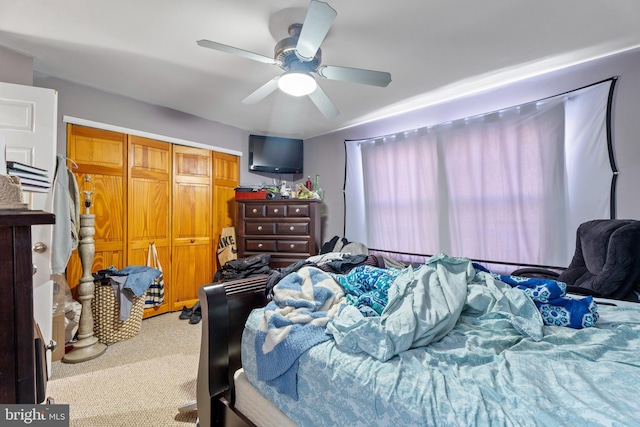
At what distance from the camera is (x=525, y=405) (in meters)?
0.71

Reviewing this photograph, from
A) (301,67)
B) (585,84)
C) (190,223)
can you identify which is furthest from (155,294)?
(585,84)

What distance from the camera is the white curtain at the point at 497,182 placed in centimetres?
214

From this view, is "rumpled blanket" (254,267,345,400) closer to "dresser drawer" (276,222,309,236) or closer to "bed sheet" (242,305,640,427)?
"bed sheet" (242,305,640,427)

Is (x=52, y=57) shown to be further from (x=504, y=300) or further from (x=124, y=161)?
(x=504, y=300)

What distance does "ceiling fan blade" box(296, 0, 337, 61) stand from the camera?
1289 mm

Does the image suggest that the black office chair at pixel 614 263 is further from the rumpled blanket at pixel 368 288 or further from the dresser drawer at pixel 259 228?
the dresser drawer at pixel 259 228

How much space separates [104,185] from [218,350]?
231 cm

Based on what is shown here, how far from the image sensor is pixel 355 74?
1.79 m

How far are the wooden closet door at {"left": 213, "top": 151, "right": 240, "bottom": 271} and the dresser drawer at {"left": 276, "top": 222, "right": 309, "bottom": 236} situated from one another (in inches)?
30.8

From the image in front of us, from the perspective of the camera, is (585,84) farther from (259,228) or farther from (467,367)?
(259,228)

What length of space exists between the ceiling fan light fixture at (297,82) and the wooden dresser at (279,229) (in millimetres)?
1632

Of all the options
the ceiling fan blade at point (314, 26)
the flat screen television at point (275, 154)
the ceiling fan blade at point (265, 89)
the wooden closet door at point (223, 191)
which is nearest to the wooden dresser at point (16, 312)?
the ceiling fan blade at point (314, 26)

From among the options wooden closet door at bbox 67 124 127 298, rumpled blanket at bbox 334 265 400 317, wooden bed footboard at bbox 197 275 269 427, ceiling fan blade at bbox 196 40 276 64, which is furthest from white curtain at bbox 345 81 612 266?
wooden closet door at bbox 67 124 127 298

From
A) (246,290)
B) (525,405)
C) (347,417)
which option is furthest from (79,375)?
(525,405)
